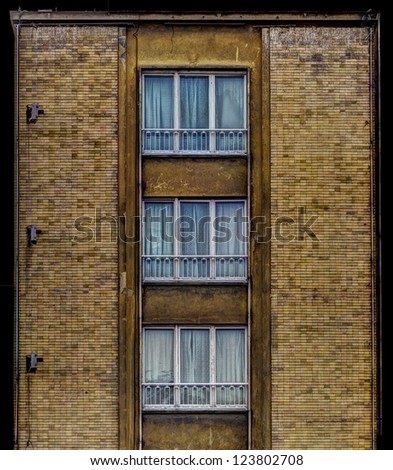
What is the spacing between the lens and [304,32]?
1202 cm

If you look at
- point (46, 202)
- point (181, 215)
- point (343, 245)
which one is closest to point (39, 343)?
point (46, 202)

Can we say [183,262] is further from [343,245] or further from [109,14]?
[109,14]

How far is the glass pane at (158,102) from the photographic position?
12047 mm

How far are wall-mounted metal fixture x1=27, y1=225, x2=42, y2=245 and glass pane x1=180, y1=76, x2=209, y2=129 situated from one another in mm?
3504

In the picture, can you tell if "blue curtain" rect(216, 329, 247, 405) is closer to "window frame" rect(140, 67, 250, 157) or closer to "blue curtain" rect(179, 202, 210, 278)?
"blue curtain" rect(179, 202, 210, 278)

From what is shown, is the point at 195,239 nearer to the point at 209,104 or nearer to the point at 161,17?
the point at 209,104

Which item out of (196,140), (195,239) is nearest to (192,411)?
(195,239)

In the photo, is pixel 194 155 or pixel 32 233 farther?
pixel 194 155

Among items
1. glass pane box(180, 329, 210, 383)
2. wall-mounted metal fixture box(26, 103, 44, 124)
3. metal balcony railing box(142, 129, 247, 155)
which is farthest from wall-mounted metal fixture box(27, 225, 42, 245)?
glass pane box(180, 329, 210, 383)

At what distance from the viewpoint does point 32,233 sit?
1162cm

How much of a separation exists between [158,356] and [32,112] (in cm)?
523

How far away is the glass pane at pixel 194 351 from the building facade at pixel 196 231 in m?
0.04

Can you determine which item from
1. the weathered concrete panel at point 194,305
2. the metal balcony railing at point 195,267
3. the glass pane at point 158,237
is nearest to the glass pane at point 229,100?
the glass pane at point 158,237

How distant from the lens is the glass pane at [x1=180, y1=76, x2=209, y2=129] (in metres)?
12.1
